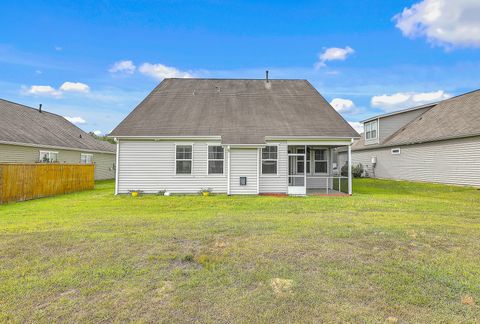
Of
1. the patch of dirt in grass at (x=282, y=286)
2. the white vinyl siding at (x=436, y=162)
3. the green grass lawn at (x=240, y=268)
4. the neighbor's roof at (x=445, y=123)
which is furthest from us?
the neighbor's roof at (x=445, y=123)

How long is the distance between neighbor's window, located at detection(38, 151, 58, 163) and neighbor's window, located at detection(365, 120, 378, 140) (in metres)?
26.7

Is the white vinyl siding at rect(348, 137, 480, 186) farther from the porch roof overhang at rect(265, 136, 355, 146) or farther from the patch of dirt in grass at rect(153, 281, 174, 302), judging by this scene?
the patch of dirt in grass at rect(153, 281, 174, 302)

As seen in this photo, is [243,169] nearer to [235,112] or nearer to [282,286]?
[235,112]

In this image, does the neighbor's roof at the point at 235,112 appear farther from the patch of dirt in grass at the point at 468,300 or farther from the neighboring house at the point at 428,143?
the patch of dirt in grass at the point at 468,300

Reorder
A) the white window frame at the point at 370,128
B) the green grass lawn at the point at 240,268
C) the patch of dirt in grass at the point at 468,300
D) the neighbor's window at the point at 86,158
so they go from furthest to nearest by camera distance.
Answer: the white window frame at the point at 370,128 < the neighbor's window at the point at 86,158 < the patch of dirt in grass at the point at 468,300 < the green grass lawn at the point at 240,268

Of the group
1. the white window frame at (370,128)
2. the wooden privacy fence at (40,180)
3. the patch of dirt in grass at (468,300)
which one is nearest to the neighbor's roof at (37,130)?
the wooden privacy fence at (40,180)

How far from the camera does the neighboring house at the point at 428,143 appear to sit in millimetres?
15430

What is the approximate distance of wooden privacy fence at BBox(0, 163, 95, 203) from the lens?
424 inches

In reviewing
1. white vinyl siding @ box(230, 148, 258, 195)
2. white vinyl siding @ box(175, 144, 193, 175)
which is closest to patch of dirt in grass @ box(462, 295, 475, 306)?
white vinyl siding @ box(230, 148, 258, 195)

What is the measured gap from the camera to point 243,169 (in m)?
12.5

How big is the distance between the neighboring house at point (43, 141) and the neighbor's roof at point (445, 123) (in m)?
25.3

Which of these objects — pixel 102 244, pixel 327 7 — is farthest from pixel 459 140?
pixel 102 244

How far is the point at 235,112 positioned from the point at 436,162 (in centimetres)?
1414

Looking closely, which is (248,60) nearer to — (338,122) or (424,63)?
(338,122)
